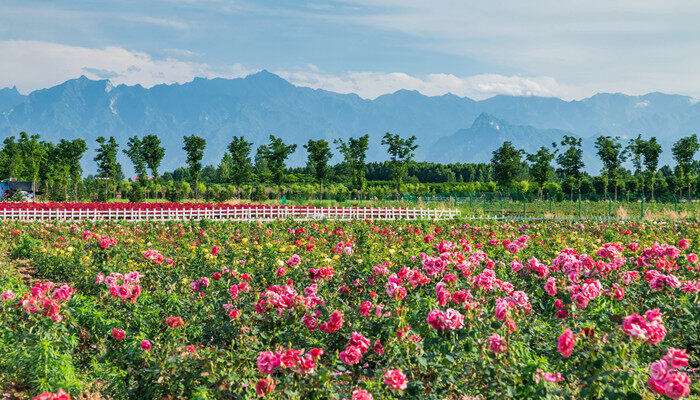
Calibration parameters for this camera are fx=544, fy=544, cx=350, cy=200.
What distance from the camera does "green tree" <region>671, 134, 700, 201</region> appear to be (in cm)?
4016

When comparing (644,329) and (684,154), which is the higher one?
(684,154)

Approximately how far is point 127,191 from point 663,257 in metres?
65.1

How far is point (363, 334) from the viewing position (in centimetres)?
494

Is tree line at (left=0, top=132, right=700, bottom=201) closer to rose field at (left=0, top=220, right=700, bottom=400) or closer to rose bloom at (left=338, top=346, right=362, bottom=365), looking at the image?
rose field at (left=0, top=220, right=700, bottom=400)

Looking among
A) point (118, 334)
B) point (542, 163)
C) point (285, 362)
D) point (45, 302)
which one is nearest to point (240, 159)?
point (542, 163)

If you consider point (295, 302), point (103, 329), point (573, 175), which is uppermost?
point (573, 175)

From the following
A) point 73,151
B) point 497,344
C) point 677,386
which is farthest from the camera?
point 73,151

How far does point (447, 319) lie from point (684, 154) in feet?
148

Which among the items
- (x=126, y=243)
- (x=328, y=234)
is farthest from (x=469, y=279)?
(x=328, y=234)

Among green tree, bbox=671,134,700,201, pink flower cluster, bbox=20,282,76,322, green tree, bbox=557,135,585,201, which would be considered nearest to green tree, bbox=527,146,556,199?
green tree, bbox=557,135,585,201

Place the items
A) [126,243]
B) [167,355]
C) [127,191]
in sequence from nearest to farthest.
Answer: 1. [167,355]
2. [126,243]
3. [127,191]

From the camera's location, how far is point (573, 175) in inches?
1705

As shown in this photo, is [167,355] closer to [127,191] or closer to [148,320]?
[148,320]

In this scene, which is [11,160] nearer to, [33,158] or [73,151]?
[33,158]
